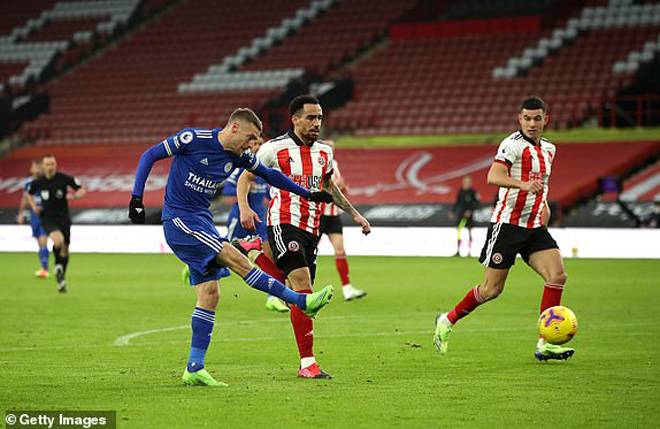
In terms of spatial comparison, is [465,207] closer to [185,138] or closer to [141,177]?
[185,138]

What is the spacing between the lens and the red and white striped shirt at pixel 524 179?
9875 mm

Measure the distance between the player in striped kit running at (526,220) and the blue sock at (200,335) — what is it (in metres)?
2.63

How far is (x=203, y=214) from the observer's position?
8.25 metres

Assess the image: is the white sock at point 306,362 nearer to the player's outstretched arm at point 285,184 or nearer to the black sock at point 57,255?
the player's outstretched arm at point 285,184

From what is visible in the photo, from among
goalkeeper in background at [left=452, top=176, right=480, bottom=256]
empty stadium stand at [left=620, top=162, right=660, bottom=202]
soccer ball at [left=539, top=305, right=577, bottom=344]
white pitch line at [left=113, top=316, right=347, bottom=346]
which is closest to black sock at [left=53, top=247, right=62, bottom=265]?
white pitch line at [left=113, top=316, right=347, bottom=346]

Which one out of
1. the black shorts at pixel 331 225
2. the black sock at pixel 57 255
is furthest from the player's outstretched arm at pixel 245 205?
the black sock at pixel 57 255

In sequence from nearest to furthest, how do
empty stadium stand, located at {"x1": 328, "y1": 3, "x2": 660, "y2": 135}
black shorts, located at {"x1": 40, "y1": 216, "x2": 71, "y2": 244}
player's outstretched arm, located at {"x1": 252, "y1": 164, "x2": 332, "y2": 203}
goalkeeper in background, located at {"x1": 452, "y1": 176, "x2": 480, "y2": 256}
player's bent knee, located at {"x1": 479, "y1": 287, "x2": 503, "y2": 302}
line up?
player's outstretched arm, located at {"x1": 252, "y1": 164, "x2": 332, "y2": 203}, player's bent knee, located at {"x1": 479, "y1": 287, "x2": 503, "y2": 302}, black shorts, located at {"x1": 40, "y1": 216, "x2": 71, "y2": 244}, goalkeeper in background, located at {"x1": 452, "y1": 176, "x2": 480, "y2": 256}, empty stadium stand, located at {"x1": 328, "y1": 3, "x2": 660, "y2": 135}

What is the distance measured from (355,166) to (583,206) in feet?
26.0

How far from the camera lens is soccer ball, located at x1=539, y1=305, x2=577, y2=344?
31.5ft

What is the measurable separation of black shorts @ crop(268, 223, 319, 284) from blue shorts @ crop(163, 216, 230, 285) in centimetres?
95

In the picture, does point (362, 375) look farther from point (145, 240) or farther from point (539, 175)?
point (145, 240)

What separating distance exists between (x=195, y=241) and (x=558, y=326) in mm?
3393

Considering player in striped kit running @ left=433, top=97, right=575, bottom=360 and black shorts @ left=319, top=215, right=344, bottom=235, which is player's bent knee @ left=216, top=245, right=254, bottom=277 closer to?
player in striped kit running @ left=433, top=97, right=575, bottom=360

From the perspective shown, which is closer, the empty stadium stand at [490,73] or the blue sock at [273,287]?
the blue sock at [273,287]
